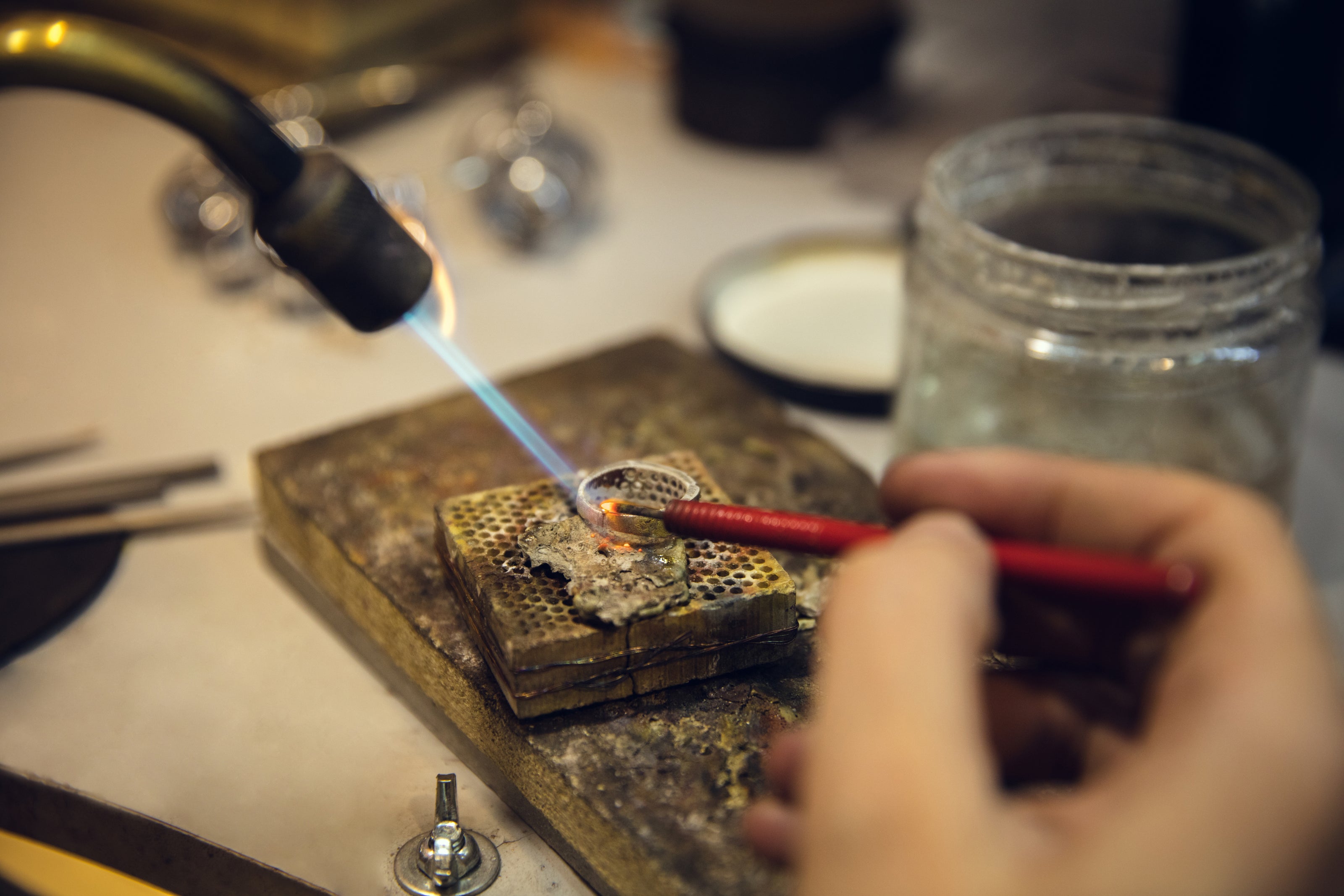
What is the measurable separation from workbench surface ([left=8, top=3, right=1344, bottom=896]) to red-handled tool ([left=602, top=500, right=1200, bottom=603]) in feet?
0.81

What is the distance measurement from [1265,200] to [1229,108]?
27cm

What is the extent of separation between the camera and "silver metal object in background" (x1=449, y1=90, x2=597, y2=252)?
1381 millimetres

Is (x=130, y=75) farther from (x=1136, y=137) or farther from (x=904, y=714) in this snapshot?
(x=1136, y=137)

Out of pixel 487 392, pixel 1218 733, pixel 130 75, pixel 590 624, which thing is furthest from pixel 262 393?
pixel 1218 733

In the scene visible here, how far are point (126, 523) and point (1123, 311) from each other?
80 centimetres

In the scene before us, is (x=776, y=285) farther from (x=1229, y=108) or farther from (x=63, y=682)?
(x=63, y=682)

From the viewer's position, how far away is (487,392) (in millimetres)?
970

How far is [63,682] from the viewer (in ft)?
2.66

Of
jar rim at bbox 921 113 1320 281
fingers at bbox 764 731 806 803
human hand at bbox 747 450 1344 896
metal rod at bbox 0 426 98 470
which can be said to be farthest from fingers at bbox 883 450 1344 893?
metal rod at bbox 0 426 98 470

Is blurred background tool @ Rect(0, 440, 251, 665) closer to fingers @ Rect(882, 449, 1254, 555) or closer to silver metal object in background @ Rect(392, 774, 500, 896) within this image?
silver metal object in background @ Rect(392, 774, 500, 896)

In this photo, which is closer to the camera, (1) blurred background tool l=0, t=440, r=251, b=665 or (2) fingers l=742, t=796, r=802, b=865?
(2) fingers l=742, t=796, r=802, b=865

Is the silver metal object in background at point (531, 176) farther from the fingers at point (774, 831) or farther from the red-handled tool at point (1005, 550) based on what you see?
the fingers at point (774, 831)

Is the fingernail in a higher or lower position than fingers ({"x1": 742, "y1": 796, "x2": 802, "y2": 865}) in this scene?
higher

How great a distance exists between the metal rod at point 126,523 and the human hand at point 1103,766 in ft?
2.04
